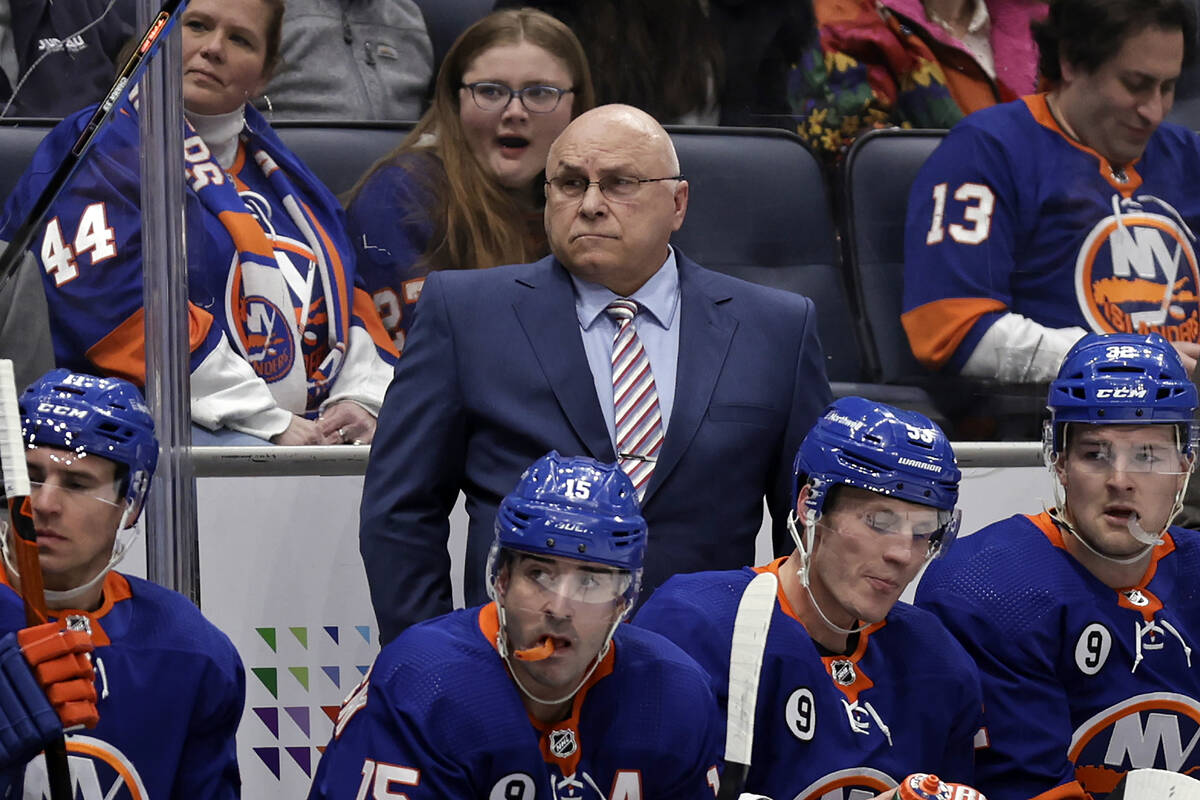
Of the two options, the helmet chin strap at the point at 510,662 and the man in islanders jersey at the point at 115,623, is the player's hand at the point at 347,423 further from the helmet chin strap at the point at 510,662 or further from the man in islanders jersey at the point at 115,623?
the helmet chin strap at the point at 510,662

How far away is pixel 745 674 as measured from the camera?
217 cm

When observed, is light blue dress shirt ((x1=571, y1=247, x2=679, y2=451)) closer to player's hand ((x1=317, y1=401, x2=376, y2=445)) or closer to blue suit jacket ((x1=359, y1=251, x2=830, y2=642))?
blue suit jacket ((x1=359, y1=251, x2=830, y2=642))

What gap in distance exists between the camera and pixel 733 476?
2652 mm

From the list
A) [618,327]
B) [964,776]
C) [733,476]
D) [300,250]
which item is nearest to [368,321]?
[300,250]

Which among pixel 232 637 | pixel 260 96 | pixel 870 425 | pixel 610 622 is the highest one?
pixel 260 96

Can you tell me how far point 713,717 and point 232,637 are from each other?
1148 millimetres

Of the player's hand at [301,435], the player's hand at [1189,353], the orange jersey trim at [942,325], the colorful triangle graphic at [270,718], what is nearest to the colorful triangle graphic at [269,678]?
the colorful triangle graphic at [270,718]

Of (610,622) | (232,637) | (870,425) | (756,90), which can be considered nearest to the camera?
(610,622)

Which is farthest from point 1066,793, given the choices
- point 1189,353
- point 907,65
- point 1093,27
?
point 1093,27

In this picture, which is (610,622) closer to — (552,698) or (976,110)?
(552,698)

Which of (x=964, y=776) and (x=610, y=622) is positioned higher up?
(x=610, y=622)

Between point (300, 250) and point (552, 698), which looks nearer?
point (552, 698)

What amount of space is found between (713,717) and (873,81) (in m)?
1.73

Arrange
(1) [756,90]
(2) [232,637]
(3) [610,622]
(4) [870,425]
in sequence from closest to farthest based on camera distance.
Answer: (3) [610,622]
(4) [870,425]
(2) [232,637]
(1) [756,90]
